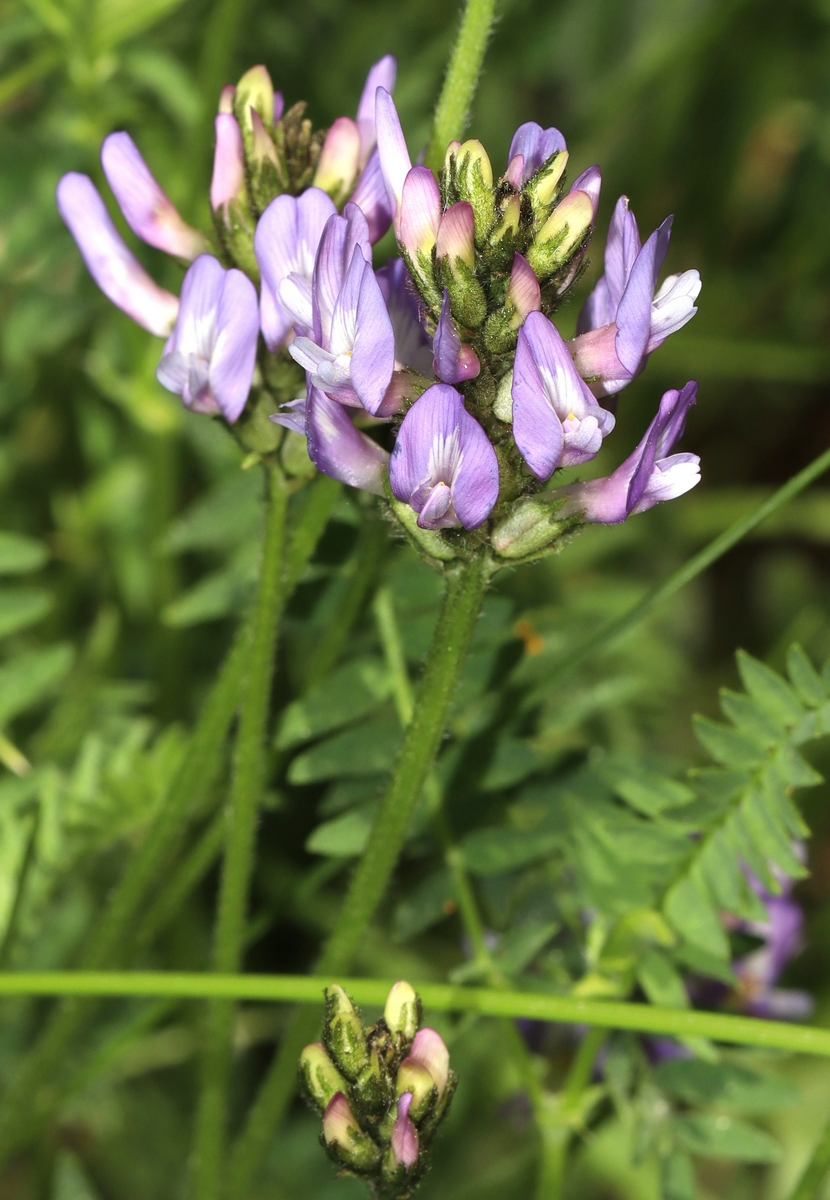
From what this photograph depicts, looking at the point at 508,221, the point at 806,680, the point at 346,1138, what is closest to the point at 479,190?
the point at 508,221

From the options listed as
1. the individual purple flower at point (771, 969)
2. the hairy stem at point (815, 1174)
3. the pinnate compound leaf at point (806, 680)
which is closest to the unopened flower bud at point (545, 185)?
the pinnate compound leaf at point (806, 680)

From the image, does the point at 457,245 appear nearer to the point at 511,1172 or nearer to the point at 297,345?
the point at 297,345

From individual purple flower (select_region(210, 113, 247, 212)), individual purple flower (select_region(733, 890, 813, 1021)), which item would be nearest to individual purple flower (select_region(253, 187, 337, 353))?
individual purple flower (select_region(210, 113, 247, 212))

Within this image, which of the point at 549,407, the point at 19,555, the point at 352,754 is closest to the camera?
the point at 549,407

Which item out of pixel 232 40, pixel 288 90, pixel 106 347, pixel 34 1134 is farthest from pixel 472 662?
pixel 288 90

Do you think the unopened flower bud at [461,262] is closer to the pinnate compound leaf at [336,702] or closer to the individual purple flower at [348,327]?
the individual purple flower at [348,327]

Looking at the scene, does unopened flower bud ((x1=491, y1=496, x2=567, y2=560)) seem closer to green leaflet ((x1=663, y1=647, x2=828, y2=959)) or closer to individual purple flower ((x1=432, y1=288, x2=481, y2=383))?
individual purple flower ((x1=432, y1=288, x2=481, y2=383))

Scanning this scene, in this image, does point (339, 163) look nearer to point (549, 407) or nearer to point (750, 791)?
point (549, 407)
